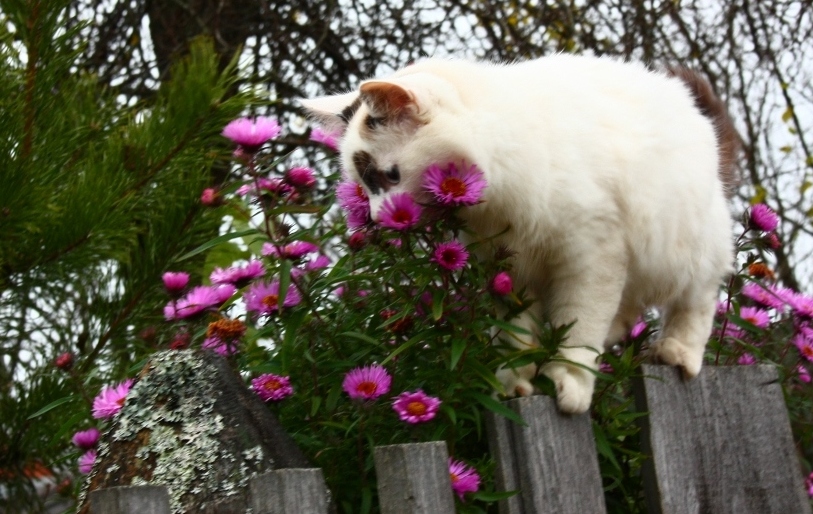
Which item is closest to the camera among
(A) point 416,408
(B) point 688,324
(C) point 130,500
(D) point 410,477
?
(C) point 130,500

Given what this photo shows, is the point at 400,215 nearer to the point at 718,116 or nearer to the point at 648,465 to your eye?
the point at 648,465

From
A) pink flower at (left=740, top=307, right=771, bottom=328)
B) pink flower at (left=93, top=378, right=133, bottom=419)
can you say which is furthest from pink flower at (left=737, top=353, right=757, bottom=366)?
pink flower at (left=93, top=378, right=133, bottom=419)

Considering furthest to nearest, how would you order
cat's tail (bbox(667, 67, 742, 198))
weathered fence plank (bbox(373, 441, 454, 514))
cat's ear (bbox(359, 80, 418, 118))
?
1. cat's tail (bbox(667, 67, 742, 198))
2. cat's ear (bbox(359, 80, 418, 118))
3. weathered fence plank (bbox(373, 441, 454, 514))

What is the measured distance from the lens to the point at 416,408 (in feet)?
4.77

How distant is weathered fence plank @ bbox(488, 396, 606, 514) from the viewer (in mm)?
1521

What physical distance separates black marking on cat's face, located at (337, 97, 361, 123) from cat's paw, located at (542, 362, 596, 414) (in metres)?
0.72

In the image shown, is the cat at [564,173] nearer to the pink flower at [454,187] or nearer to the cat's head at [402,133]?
the cat's head at [402,133]

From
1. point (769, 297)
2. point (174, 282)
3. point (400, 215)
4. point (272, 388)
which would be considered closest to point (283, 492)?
point (272, 388)

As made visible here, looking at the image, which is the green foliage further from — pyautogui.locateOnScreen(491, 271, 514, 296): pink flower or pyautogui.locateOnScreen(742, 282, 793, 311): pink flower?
pyautogui.locateOnScreen(742, 282, 793, 311): pink flower

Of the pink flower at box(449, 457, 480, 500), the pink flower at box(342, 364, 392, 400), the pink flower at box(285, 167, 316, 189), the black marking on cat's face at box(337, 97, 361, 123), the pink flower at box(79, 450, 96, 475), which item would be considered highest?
the black marking on cat's face at box(337, 97, 361, 123)

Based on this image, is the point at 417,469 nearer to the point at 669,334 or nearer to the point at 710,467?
the point at 710,467

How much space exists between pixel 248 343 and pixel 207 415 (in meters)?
0.45

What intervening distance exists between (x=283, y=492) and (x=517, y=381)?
758 millimetres

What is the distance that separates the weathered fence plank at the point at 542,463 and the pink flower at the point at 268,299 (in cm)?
39
